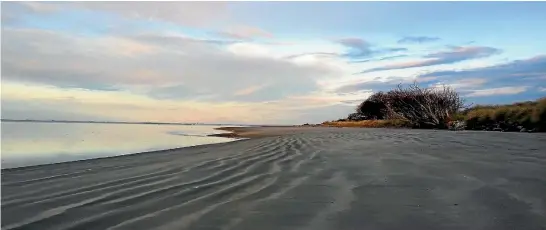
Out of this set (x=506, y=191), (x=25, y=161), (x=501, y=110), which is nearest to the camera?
(x=506, y=191)

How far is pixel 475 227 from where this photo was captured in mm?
2307

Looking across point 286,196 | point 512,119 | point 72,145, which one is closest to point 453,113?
point 512,119

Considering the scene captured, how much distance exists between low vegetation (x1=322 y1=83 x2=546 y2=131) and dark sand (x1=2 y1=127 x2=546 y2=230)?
38.5 ft

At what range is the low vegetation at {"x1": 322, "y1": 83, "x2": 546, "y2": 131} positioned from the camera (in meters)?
15.6

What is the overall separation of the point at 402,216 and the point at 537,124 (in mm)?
14586

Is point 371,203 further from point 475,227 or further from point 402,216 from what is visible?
point 475,227

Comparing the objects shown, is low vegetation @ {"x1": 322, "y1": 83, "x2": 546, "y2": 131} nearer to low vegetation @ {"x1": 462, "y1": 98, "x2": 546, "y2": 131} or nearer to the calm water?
low vegetation @ {"x1": 462, "y1": 98, "x2": 546, "y2": 131}

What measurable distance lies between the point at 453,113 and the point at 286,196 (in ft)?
69.3

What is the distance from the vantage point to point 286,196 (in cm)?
326

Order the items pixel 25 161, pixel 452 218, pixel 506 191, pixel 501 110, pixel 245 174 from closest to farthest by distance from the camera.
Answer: pixel 452 218, pixel 506 191, pixel 245 174, pixel 25 161, pixel 501 110

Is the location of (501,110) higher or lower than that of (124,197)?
higher

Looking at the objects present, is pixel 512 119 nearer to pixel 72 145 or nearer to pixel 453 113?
pixel 453 113

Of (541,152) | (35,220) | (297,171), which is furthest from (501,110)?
(35,220)

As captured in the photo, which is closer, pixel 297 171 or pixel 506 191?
pixel 506 191
